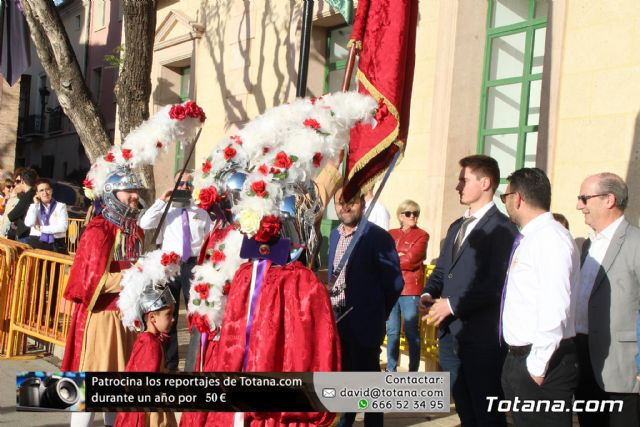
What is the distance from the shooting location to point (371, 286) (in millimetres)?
4793

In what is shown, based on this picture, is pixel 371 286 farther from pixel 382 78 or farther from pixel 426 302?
pixel 382 78

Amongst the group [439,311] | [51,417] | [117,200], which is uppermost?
[117,200]

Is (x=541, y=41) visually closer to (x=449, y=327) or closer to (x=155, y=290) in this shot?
(x=449, y=327)

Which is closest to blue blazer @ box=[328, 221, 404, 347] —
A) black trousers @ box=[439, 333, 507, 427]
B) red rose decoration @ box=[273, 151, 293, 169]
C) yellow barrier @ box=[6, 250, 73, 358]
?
black trousers @ box=[439, 333, 507, 427]

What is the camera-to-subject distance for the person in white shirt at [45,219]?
30.1ft

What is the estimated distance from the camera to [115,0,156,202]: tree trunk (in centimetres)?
858

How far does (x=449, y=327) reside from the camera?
442 cm

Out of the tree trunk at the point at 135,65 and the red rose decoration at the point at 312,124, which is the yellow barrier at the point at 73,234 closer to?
the tree trunk at the point at 135,65

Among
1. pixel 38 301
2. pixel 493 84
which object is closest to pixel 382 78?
pixel 493 84

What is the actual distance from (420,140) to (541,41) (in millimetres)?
1942

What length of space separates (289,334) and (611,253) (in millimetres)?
1960

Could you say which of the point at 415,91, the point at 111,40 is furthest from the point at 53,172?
the point at 415,91

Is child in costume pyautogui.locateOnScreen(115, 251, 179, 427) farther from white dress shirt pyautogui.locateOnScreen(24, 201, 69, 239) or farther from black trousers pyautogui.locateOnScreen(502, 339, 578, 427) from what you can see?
white dress shirt pyautogui.locateOnScreen(24, 201, 69, 239)

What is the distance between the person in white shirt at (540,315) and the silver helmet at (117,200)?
2.73 m
